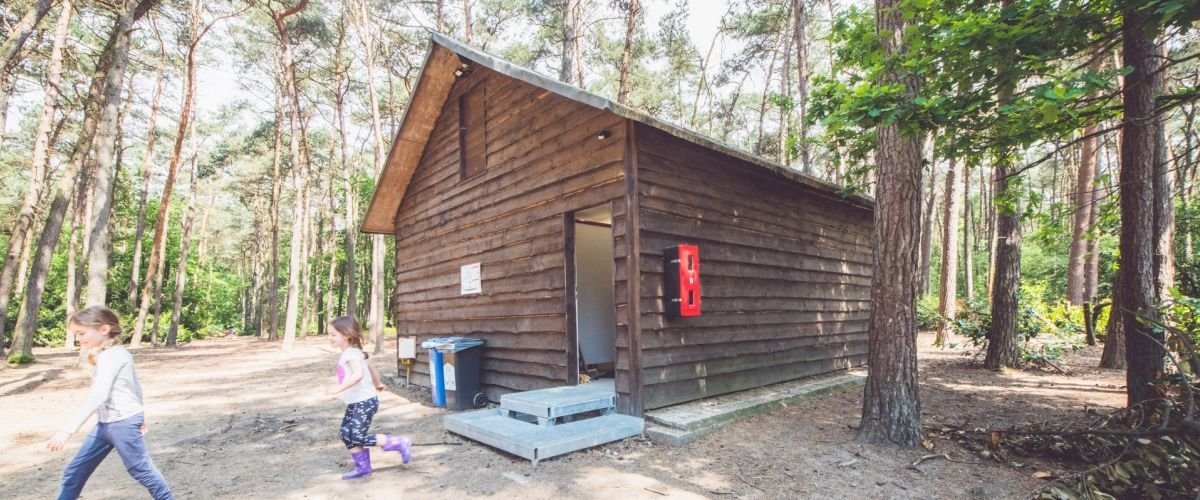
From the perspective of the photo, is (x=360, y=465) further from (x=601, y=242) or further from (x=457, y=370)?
(x=601, y=242)

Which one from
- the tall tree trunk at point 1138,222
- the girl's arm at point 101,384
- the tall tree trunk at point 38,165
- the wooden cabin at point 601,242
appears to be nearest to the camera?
the girl's arm at point 101,384

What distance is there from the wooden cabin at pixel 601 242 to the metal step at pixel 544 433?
326mm

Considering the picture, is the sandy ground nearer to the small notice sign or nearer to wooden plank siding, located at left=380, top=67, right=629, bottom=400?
wooden plank siding, located at left=380, top=67, right=629, bottom=400

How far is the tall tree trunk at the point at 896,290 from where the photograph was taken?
451 cm

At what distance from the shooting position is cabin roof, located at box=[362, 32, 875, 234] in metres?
5.68

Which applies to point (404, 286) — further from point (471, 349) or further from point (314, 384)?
point (471, 349)

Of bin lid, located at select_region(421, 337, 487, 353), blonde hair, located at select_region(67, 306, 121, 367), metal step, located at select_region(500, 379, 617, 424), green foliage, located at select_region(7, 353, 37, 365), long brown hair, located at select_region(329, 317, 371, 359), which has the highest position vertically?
blonde hair, located at select_region(67, 306, 121, 367)

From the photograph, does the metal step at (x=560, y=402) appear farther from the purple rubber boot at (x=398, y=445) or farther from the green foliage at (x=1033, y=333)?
the green foliage at (x=1033, y=333)

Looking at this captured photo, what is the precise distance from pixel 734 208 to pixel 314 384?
877 cm

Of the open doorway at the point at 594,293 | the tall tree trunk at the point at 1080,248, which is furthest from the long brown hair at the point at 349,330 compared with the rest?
the tall tree trunk at the point at 1080,248

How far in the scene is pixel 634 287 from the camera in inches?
207

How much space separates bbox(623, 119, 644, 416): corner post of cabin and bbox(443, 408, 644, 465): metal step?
0.26 m

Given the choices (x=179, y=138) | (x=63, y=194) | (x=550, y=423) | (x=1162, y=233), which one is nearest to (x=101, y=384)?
(x=550, y=423)

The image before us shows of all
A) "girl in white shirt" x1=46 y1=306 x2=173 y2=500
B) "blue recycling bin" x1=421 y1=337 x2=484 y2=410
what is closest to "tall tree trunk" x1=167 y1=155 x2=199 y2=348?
"blue recycling bin" x1=421 y1=337 x2=484 y2=410
